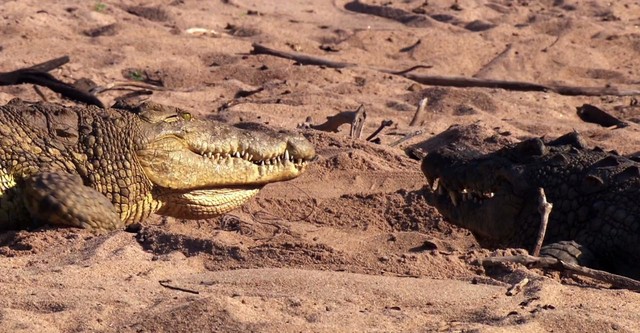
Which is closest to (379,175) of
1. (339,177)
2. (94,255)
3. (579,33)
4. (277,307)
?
(339,177)

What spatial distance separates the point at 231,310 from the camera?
364cm

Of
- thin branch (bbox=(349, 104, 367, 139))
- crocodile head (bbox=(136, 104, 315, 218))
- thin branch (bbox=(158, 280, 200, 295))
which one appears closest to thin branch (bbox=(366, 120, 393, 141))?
thin branch (bbox=(349, 104, 367, 139))

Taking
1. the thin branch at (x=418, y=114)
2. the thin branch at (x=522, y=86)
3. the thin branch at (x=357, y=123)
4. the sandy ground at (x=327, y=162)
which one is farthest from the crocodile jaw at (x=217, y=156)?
the thin branch at (x=522, y=86)

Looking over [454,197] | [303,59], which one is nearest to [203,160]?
[454,197]

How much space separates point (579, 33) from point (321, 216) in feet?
21.8

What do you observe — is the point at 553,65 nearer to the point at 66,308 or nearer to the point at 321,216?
the point at 321,216

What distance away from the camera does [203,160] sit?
18.8ft

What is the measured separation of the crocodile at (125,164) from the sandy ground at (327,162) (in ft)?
0.51

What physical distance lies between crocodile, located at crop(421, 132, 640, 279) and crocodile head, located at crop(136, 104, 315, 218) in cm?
84

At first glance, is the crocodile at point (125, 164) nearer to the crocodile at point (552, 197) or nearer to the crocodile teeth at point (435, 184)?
the crocodile teeth at point (435, 184)

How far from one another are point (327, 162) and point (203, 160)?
1.40m

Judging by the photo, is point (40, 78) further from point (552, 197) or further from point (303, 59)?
point (552, 197)

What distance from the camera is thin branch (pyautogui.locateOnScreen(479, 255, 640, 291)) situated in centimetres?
420

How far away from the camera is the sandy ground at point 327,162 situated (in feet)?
12.3
